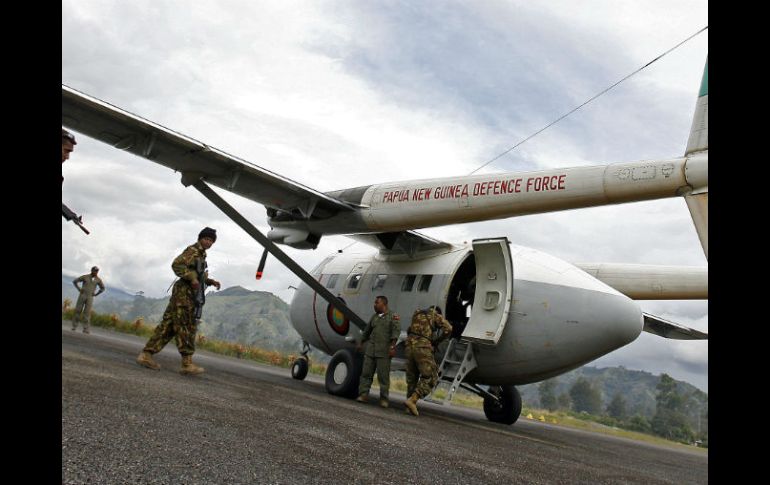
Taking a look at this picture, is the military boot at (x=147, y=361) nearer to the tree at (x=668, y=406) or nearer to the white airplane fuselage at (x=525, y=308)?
the white airplane fuselage at (x=525, y=308)

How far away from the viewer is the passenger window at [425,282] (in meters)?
10.3

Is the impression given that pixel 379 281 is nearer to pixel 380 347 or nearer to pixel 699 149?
pixel 380 347

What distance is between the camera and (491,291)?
9.30m

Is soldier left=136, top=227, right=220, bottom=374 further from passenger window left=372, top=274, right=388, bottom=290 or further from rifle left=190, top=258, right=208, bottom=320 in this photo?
passenger window left=372, top=274, right=388, bottom=290

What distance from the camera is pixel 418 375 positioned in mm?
9703

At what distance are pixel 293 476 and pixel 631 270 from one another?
9.19 meters

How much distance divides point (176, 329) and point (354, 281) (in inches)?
175

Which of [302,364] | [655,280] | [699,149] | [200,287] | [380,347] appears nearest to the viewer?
[699,149]

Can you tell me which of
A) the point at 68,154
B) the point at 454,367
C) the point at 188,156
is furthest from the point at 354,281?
the point at 68,154

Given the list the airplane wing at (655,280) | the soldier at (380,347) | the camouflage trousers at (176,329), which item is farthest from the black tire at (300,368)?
the airplane wing at (655,280)

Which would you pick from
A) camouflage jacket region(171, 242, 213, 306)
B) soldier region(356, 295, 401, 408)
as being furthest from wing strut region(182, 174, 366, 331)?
camouflage jacket region(171, 242, 213, 306)

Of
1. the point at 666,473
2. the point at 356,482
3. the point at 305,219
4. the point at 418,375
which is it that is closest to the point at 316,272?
the point at 305,219

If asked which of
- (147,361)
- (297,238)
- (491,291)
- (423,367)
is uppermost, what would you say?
(297,238)
